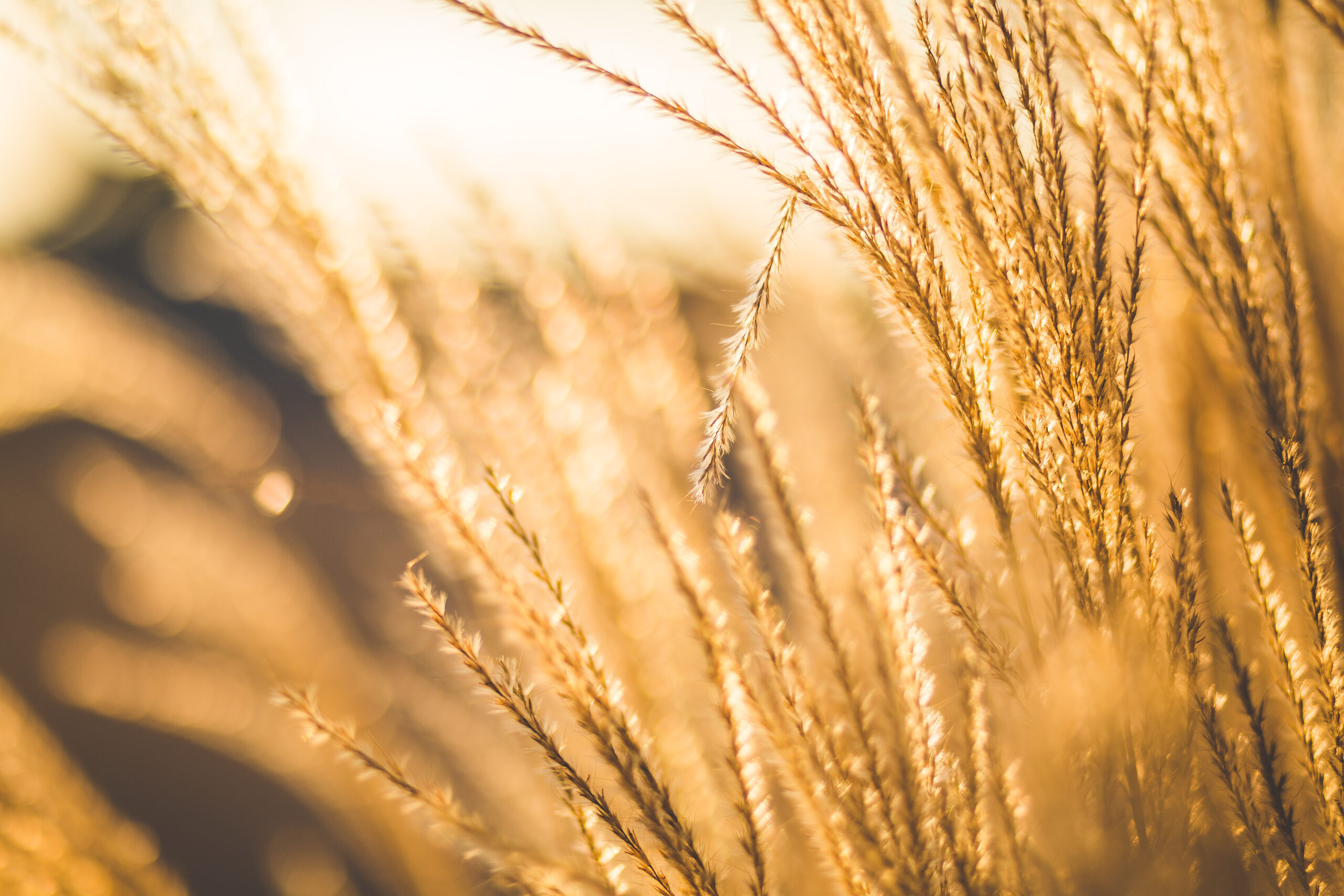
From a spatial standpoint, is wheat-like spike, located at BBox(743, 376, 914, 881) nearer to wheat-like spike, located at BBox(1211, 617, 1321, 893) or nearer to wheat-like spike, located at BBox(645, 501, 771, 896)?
wheat-like spike, located at BBox(645, 501, 771, 896)

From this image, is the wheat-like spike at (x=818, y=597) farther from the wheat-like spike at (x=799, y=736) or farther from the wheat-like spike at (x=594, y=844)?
the wheat-like spike at (x=594, y=844)

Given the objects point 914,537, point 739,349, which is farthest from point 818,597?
point 739,349

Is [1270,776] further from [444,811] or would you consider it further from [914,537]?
[444,811]

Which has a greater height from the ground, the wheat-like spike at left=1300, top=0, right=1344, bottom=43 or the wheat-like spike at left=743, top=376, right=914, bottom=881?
the wheat-like spike at left=1300, top=0, right=1344, bottom=43

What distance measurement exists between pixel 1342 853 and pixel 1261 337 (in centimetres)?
32

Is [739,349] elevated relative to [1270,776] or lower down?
elevated

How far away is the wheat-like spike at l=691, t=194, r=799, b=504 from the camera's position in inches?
14.8

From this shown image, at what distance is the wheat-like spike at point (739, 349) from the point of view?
377mm

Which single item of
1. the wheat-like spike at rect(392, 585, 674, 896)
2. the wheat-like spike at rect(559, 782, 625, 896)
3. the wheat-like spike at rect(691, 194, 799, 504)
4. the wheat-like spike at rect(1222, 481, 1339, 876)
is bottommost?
the wheat-like spike at rect(559, 782, 625, 896)

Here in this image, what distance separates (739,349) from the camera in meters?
0.38

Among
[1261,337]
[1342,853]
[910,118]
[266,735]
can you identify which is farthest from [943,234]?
[266,735]

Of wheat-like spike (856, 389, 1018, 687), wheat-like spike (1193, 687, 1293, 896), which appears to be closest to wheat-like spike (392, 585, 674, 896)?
wheat-like spike (856, 389, 1018, 687)

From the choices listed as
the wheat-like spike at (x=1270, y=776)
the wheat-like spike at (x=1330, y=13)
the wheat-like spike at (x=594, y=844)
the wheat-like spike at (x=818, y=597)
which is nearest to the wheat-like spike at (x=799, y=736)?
the wheat-like spike at (x=818, y=597)

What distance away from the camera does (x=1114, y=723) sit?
1.33 feet
